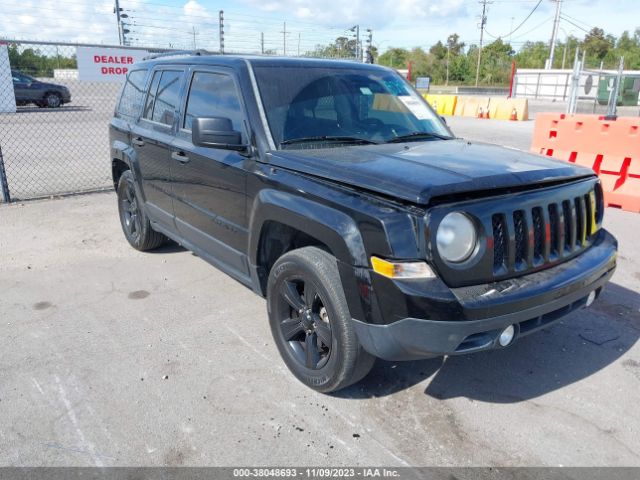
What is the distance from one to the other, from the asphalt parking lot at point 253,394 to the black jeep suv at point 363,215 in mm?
354

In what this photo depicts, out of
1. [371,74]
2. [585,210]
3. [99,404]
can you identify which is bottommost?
[99,404]

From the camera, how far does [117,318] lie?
4.25 meters

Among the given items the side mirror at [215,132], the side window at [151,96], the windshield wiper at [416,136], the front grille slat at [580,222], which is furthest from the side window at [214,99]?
the front grille slat at [580,222]

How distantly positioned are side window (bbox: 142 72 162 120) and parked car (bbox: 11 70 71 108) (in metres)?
21.2

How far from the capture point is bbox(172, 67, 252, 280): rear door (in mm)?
3678

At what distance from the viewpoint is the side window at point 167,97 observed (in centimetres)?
451

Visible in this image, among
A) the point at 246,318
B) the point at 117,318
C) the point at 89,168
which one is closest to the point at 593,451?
the point at 246,318

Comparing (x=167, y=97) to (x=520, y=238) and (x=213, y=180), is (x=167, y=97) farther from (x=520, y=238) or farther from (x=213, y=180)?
(x=520, y=238)

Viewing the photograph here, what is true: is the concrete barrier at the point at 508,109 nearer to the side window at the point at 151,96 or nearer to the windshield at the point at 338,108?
the windshield at the point at 338,108

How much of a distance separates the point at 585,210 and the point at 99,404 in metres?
3.12

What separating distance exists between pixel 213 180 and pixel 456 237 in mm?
2009

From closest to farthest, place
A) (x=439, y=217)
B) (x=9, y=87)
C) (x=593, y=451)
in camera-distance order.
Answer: (x=439, y=217), (x=593, y=451), (x=9, y=87)

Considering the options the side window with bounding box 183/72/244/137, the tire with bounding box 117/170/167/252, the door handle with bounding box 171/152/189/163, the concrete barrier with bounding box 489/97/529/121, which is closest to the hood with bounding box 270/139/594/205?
the side window with bounding box 183/72/244/137

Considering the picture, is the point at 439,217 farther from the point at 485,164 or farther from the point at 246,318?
the point at 246,318
